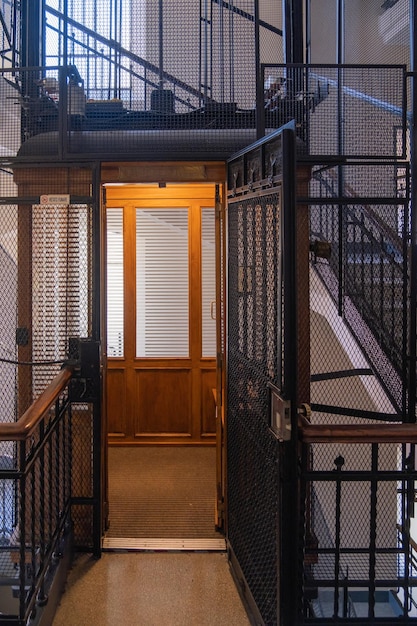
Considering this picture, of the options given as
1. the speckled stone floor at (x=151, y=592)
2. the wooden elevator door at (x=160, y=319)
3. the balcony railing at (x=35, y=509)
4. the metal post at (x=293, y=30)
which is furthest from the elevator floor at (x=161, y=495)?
the metal post at (x=293, y=30)

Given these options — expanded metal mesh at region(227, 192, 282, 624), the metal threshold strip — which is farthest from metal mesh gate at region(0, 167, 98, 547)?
expanded metal mesh at region(227, 192, 282, 624)

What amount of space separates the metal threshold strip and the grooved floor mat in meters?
0.07

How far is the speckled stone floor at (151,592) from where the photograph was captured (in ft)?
9.50

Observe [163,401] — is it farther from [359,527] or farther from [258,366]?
[258,366]

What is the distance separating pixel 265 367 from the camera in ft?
8.58

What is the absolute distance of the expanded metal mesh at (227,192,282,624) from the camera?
2.49 metres

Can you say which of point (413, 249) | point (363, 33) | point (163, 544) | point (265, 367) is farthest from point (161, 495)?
point (363, 33)

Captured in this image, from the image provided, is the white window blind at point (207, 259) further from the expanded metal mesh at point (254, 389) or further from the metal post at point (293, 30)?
the expanded metal mesh at point (254, 389)

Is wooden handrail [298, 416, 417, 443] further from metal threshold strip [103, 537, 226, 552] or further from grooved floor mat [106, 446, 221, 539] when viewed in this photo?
grooved floor mat [106, 446, 221, 539]

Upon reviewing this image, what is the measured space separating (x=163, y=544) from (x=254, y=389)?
1435 millimetres

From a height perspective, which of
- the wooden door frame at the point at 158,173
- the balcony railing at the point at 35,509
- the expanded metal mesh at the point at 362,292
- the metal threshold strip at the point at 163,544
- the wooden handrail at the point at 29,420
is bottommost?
the metal threshold strip at the point at 163,544

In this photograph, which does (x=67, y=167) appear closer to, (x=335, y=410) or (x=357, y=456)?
(x=335, y=410)

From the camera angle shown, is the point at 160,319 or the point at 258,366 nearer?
the point at 258,366

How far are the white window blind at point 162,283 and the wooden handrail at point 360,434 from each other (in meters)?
3.39
